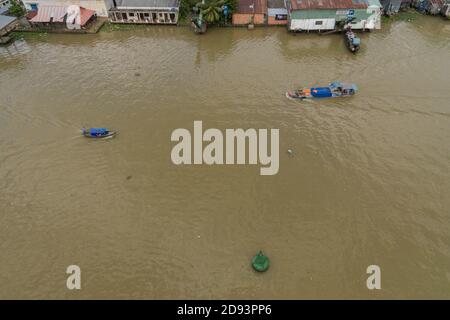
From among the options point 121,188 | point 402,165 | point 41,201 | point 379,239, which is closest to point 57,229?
point 41,201

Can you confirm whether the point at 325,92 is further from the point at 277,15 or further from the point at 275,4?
the point at 275,4

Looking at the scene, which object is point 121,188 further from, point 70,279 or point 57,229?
point 70,279

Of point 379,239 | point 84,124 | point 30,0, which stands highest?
point 30,0

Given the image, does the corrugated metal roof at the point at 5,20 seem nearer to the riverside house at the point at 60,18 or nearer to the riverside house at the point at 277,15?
the riverside house at the point at 60,18

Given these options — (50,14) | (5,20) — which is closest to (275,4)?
(50,14)

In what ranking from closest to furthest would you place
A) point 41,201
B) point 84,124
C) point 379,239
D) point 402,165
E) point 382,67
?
point 379,239 < point 41,201 < point 402,165 < point 84,124 < point 382,67

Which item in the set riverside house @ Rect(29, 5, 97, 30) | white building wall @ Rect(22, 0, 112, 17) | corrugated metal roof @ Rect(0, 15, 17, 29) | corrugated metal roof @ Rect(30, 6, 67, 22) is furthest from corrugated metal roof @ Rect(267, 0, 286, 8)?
corrugated metal roof @ Rect(0, 15, 17, 29)
